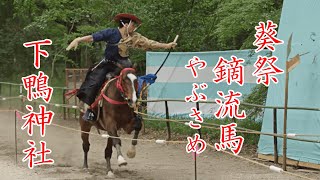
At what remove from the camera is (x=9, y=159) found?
11.8 metres

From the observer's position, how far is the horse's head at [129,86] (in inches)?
333

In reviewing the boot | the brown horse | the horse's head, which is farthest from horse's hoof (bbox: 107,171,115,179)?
the horse's head

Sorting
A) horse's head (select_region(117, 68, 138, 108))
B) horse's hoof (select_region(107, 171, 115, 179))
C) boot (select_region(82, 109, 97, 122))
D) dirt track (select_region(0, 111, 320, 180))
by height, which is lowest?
dirt track (select_region(0, 111, 320, 180))

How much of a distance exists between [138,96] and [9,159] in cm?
450

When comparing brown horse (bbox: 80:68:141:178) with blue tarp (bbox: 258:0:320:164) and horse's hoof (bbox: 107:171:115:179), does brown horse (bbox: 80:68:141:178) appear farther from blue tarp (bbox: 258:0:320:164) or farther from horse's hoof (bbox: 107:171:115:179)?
blue tarp (bbox: 258:0:320:164)

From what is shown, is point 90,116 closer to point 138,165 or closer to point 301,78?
point 138,165

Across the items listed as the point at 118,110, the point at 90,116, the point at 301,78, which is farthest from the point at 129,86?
the point at 301,78

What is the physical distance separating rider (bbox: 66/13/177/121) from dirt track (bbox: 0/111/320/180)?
4.17 feet

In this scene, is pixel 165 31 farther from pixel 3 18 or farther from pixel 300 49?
pixel 3 18

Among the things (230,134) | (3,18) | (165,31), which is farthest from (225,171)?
(3,18)

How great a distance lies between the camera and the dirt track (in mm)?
9719

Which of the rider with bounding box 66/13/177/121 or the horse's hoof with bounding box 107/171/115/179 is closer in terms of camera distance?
the rider with bounding box 66/13/177/121

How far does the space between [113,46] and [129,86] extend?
1.16 m

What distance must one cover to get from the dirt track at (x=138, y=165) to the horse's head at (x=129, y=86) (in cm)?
170
